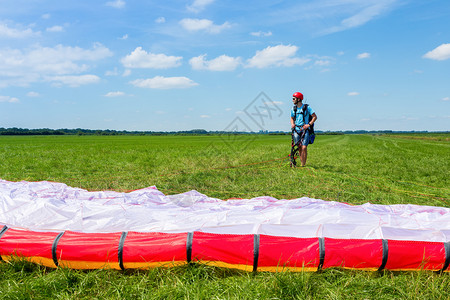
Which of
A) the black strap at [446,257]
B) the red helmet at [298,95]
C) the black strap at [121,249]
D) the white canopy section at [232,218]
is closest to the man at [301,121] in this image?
the red helmet at [298,95]

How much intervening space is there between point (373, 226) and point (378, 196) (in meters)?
3.43

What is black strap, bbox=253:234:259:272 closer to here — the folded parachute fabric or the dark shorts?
the folded parachute fabric

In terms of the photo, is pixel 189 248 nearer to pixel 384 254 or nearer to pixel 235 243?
pixel 235 243

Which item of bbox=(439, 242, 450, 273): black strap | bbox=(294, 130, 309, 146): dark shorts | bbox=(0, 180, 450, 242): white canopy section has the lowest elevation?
bbox=(439, 242, 450, 273): black strap

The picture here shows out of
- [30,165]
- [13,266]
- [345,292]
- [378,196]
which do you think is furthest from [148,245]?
[30,165]

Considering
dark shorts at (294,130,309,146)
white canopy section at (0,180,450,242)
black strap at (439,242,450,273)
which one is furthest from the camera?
dark shorts at (294,130,309,146)

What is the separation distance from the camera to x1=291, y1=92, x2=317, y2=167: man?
868cm

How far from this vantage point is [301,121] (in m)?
8.80

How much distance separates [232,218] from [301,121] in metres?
6.14

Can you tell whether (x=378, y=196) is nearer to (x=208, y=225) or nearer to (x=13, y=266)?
(x=208, y=225)

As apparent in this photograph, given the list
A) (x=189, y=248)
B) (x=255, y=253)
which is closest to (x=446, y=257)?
(x=255, y=253)

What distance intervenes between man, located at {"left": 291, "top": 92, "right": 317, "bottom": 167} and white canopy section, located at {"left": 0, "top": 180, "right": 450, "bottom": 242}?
4742mm

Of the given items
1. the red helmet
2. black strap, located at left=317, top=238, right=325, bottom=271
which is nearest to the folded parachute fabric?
black strap, located at left=317, top=238, right=325, bottom=271

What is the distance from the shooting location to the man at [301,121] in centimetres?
868
